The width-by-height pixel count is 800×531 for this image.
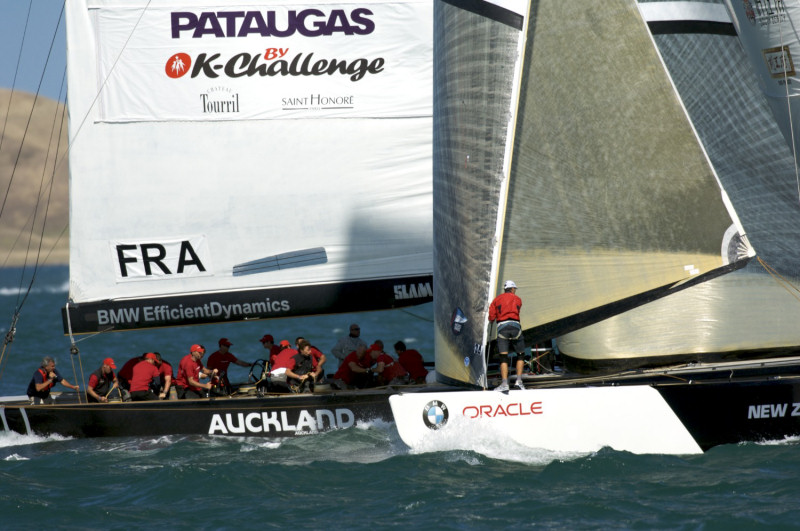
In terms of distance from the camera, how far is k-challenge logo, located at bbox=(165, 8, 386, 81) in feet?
50.7

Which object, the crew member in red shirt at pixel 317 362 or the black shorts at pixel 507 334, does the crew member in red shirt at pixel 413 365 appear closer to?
the crew member in red shirt at pixel 317 362

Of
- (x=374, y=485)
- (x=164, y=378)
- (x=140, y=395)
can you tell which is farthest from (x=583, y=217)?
(x=140, y=395)

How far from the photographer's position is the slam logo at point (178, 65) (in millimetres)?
15469

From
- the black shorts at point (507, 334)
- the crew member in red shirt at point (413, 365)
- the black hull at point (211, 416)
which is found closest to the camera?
the black shorts at point (507, 334)

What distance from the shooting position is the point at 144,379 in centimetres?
1470

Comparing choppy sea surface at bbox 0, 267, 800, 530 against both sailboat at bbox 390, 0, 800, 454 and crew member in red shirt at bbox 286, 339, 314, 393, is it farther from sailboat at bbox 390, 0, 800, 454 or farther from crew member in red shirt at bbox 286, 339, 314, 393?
crew member in red shirt at bbox 286, 339, 314, 393

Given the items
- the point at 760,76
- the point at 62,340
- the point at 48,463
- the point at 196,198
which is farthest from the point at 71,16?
the point at 62,340

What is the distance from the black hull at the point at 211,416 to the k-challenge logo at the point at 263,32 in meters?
4.47

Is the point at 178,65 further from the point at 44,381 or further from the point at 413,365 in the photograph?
the point at 413,365

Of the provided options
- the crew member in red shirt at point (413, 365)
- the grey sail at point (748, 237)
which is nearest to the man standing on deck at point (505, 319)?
the grey sail at point (748, 237)

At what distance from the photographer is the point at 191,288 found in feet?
51.0

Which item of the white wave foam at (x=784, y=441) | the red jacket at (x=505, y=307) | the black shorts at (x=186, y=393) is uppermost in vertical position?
the red jacket at (x=505, y=307)

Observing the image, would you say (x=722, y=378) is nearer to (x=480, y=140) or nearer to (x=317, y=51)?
(x=480, y=140)

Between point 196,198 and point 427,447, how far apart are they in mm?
5368
